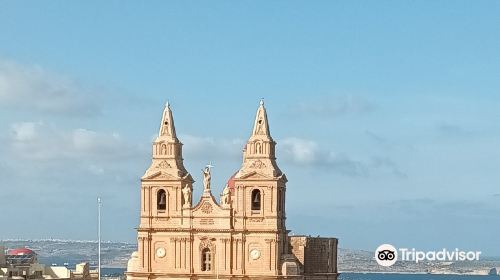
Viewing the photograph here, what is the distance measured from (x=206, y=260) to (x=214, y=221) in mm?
3584

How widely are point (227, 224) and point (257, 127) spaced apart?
895 centimetres

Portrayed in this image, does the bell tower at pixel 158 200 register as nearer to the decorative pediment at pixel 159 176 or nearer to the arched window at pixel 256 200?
the decorative pediment at pixel 159 176

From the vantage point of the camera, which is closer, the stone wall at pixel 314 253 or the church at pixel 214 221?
the church at pixel 214 221

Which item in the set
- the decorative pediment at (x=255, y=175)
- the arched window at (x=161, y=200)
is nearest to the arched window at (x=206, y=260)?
Result: the arched window at (x=161, y=200)

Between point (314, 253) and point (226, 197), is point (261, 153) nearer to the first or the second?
point (226, 197)

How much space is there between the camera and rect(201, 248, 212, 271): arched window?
359 ft

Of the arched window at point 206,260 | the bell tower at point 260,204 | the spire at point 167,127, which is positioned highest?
the spire at point 167,127

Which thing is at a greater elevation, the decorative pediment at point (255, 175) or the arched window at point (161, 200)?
the decorative pediment at point (255, 175)

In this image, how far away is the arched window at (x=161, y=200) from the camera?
11081cm

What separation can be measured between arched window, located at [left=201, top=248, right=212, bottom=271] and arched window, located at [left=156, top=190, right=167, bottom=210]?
5502mm

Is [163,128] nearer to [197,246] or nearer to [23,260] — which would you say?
[197,246]

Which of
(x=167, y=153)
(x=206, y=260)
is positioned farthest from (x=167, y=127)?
(x=206, y=260)

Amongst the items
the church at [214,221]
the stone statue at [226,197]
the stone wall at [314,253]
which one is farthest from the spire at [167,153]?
the stone wall at [314,253]

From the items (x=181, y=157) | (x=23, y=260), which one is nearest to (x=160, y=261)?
(x=181, y=157)
